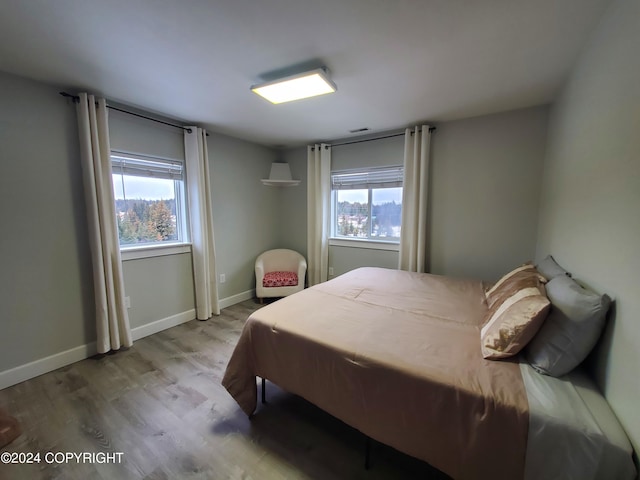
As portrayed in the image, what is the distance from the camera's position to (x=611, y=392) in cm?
104

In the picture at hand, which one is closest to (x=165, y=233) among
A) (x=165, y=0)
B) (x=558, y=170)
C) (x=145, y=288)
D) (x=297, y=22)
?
(x=145, y=288)

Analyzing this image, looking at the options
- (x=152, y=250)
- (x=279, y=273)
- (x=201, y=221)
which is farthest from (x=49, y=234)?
(x=279, y=273)

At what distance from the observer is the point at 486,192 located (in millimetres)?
2896

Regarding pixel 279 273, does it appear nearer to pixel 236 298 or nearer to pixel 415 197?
pixel 236 298

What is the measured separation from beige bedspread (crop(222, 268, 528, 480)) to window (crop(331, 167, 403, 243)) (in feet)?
5.48

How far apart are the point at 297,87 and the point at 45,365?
3.18 meters

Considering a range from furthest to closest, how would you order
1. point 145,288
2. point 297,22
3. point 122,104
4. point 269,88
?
1. point 145,288
2. point 122,104
3. point 269,88
4. point 297,22

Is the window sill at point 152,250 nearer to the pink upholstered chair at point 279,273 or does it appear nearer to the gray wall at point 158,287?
the gray wall at point 158,287

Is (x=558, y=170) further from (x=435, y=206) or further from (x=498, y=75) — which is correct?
(x=435, y=206)

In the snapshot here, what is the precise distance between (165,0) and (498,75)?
2.27 meters

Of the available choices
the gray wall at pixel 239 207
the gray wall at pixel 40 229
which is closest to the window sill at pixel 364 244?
the gray wall at pixel 239 207

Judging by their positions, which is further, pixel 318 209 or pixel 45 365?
pixel 318 209

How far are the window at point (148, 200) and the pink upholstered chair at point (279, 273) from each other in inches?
47.0

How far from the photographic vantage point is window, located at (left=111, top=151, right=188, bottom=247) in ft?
8.93
